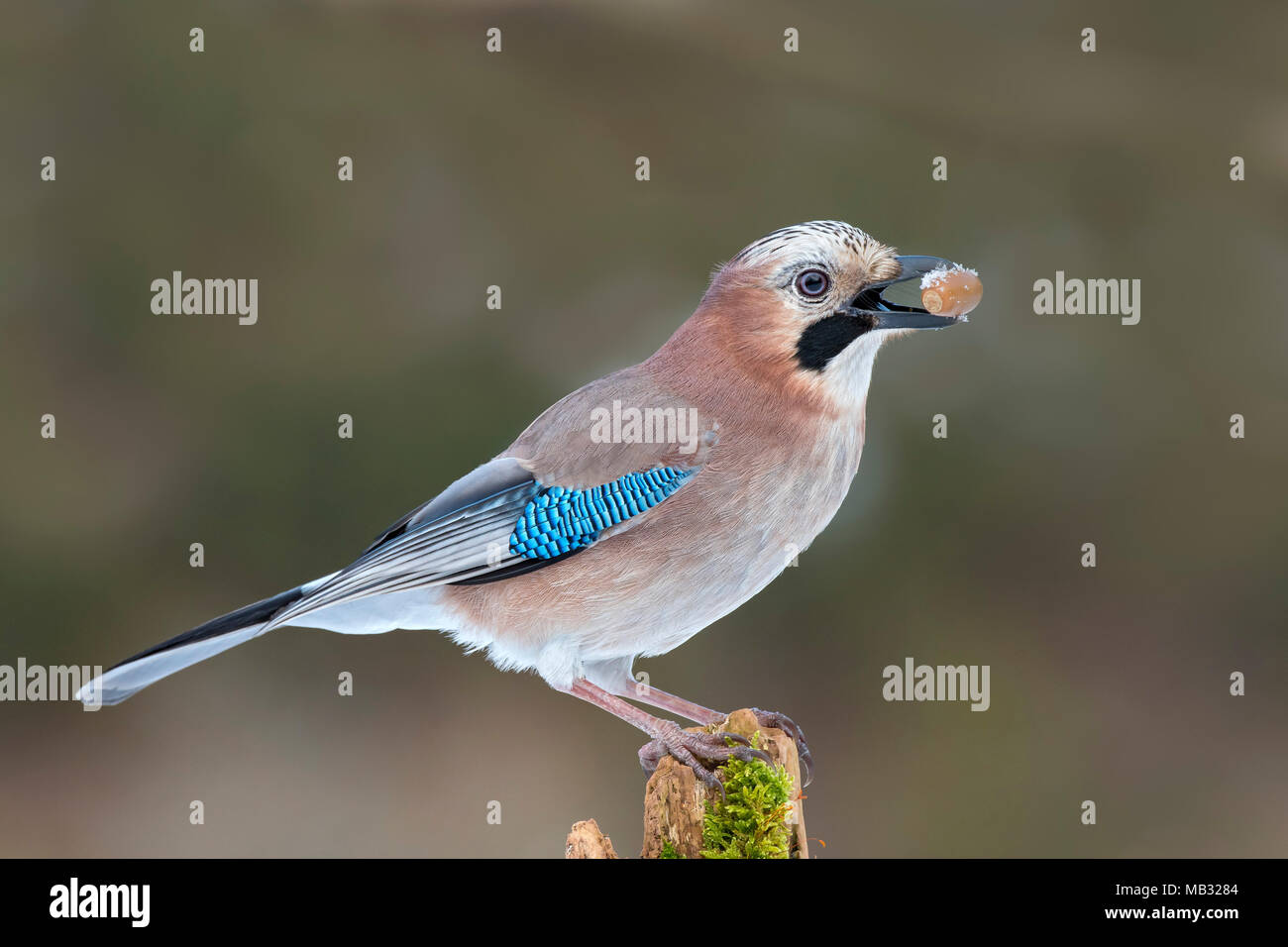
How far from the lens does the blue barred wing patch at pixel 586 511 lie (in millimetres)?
4062

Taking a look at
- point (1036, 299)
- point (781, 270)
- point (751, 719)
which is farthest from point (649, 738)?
point (1036, 299)

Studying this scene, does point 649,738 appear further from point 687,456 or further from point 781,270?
point 781,270

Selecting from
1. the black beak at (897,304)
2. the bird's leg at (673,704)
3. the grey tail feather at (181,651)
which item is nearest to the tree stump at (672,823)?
the bird's leg at (673,704)

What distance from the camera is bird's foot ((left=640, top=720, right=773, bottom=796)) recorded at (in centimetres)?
386

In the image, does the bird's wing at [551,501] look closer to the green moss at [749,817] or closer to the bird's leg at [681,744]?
the bird's leg at [681,744]

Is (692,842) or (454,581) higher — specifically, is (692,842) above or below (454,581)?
below

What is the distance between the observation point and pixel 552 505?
13.5 feet

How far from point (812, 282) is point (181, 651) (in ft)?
7.65

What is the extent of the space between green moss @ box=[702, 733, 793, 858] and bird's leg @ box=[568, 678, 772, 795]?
49mm

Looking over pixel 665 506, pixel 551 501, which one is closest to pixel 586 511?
pixel 551 501

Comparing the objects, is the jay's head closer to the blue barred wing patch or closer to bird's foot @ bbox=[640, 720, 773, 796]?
the blue barred wing patch

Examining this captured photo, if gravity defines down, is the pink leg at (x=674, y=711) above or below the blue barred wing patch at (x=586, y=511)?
below

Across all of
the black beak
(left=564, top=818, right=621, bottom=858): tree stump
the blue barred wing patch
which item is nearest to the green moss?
(left=564, top=818, right=621, bottom=858): tree stump

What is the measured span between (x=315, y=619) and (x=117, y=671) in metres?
0.63
